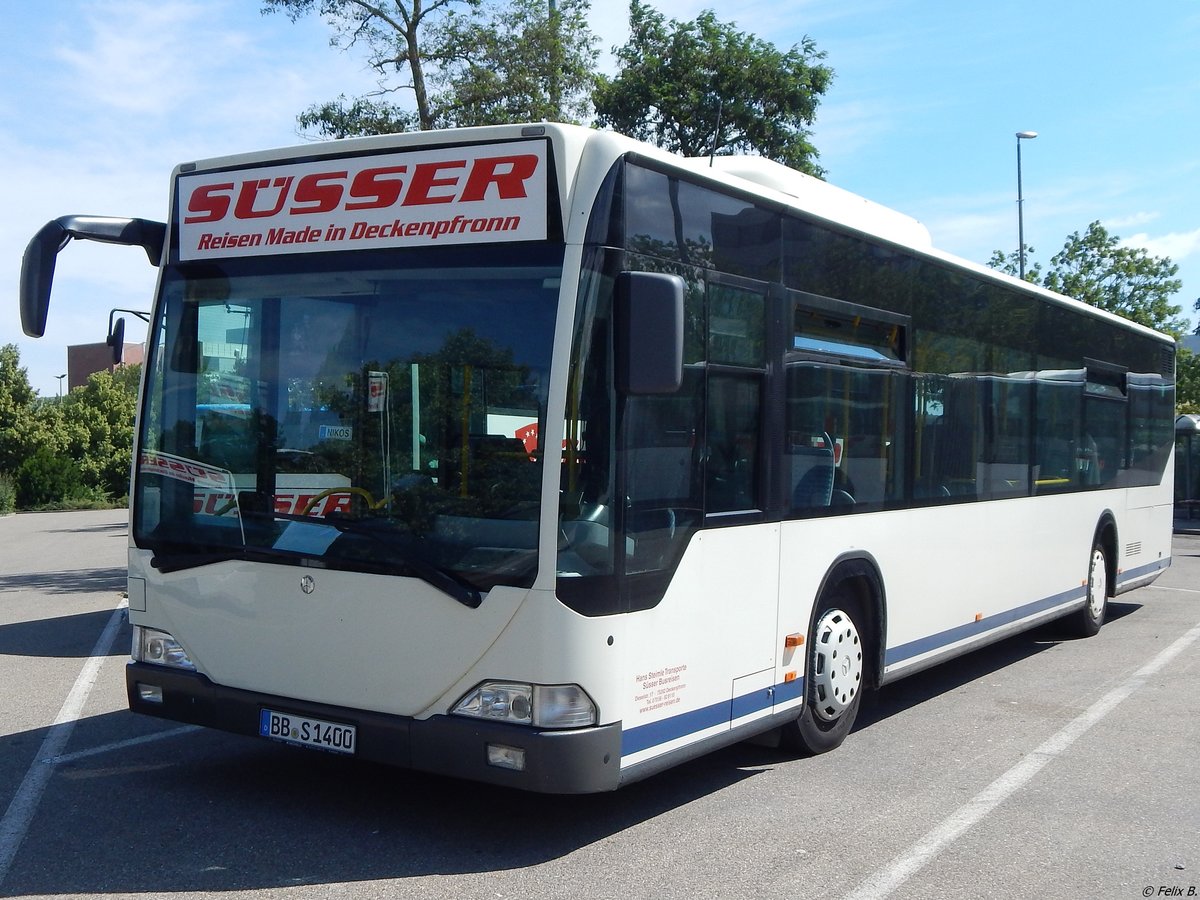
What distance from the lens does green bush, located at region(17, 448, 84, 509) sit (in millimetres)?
43562

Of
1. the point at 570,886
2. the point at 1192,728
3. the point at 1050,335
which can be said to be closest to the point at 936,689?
the point at 1192,728

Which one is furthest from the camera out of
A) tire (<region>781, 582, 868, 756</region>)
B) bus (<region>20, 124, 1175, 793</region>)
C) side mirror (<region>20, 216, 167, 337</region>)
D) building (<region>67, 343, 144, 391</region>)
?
building (<region>67, 343, 144, 391</region>)

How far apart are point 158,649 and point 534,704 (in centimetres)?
215

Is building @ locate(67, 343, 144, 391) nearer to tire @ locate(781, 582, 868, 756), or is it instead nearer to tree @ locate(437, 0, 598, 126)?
tree @ locate(437, 0, 598, 126)

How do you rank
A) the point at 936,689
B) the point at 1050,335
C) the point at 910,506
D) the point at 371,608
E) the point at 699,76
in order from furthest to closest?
the point at 699,76 → the point at 1050,335 → the point at 936,689 → the point at 910,506 → the point at 371,608

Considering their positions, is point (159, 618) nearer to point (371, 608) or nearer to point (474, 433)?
point (371, 608)

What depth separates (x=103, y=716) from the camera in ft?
25.9

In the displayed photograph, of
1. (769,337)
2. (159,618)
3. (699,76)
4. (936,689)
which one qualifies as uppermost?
(699,76)

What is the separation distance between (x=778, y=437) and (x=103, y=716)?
4.79 metres

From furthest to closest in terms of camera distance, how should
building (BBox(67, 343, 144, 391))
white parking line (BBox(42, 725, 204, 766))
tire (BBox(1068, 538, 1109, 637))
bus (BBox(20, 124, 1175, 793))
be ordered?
building (BBox(67, 343, 144, 391)), tire (BBox(1068, 538, 1109, 637)), white parking line (BBox(42, 725, 204, 766)), bus (BBox(20, 124, 1175, 793))

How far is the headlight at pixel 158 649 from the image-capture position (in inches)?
230

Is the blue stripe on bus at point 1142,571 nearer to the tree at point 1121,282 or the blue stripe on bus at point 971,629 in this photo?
the blue stripe on bus at point 971,629

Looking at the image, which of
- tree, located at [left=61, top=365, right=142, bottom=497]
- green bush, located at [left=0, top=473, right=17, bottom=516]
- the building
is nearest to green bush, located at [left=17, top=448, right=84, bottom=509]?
green bush, located at [left=0, top=473, right=17, bottom=516]

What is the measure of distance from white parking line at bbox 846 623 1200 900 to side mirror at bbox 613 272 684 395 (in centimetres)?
215
